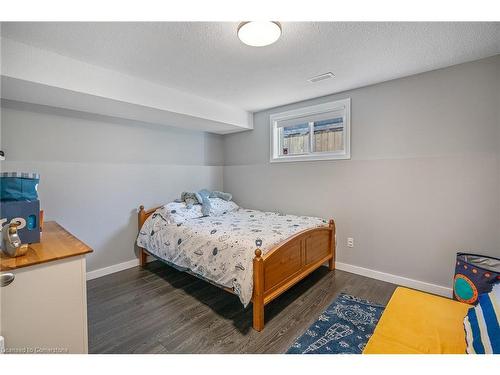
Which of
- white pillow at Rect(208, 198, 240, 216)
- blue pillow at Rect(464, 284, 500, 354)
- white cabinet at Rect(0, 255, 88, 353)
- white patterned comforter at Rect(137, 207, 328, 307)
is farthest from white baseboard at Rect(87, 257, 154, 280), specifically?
blue pillow at Rect(464, 284, 500, 354)

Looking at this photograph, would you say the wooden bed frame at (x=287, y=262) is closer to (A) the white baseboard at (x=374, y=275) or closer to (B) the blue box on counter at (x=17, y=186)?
(A) the white baseboard at (x=374, y=275)

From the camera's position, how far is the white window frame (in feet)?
9.61

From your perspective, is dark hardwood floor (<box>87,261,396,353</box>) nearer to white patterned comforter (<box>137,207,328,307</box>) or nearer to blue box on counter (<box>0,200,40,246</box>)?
white patterned comforter (<box>137,207,328,307</box>)

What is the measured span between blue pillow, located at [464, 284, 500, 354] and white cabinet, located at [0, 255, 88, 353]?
1.88 meters

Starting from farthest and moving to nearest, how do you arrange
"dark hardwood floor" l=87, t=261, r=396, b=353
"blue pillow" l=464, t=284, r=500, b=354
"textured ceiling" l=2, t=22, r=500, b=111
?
"dark hardwood floor" l=87, t=261, r=396, b=353, "textured ceiling" l=2, t=22, r=500, b=111, "blue pillow" l=464, t=284, r=500, b=354

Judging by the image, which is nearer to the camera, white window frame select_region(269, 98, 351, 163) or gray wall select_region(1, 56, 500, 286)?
gray wall select_region(1, 56, 500, 286)

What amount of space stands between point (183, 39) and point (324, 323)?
2.56 metres

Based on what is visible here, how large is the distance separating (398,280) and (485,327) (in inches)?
72.2

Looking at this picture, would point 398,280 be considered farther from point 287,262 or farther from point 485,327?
point 485,327

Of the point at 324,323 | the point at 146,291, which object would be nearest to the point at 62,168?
the point at 146,291

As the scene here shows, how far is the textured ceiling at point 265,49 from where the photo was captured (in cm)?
165

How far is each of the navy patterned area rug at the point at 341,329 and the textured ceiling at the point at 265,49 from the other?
2.29 metres

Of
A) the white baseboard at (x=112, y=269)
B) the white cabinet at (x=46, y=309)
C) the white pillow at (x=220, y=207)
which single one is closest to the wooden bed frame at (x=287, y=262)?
the white cabinet at (x=46, y=309)
